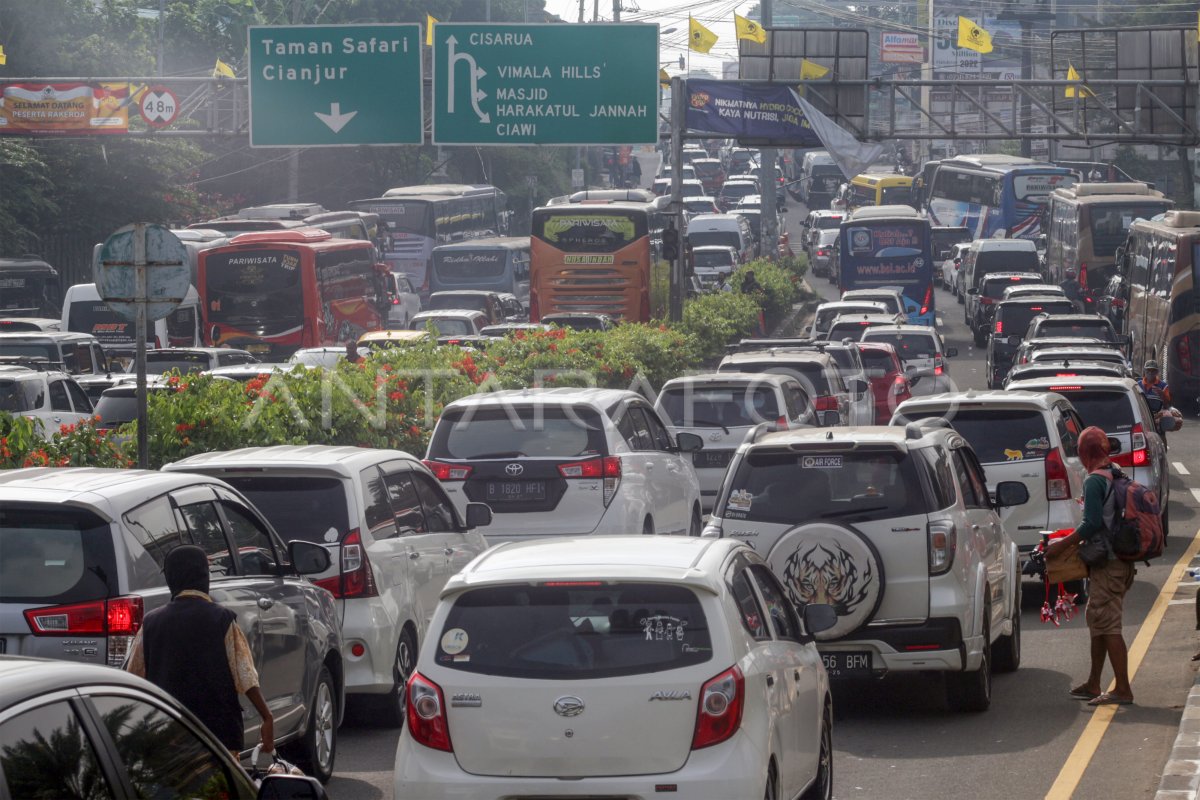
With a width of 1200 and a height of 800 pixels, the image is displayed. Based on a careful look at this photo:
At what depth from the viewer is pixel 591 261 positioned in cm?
3772

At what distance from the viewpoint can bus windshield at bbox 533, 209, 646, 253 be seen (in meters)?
37.7

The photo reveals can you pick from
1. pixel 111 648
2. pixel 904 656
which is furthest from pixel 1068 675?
pixel 111 648

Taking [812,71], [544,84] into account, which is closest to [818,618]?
[544,84]

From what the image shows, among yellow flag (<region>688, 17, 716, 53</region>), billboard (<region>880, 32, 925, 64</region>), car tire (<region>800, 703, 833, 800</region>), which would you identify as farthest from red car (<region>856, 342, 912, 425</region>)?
billboard (<region>880, 32, 925, 64</region>)

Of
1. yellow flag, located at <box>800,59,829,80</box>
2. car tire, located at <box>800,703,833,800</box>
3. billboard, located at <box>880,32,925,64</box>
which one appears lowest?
car tire, located at <box>800,703,833,800</box>

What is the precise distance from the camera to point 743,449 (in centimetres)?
1007

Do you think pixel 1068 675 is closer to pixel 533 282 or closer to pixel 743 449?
pixel 743 449

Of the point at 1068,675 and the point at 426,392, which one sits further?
the point at 426,392

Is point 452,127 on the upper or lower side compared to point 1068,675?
upper

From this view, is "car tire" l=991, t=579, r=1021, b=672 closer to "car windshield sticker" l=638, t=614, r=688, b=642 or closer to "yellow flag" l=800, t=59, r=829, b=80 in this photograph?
"car windshield sticker" l=638, t=614, r=688, b=642

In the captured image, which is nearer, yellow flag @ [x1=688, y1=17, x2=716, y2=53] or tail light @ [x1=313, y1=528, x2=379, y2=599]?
tail light @ [x1=313, y1=528, x2=379, y2=599]

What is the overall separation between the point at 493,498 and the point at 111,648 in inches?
250

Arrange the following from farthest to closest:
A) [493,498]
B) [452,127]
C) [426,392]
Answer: [452,127]
[426,392]
[493,498]

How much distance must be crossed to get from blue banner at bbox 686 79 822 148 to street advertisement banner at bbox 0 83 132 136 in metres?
11.2
